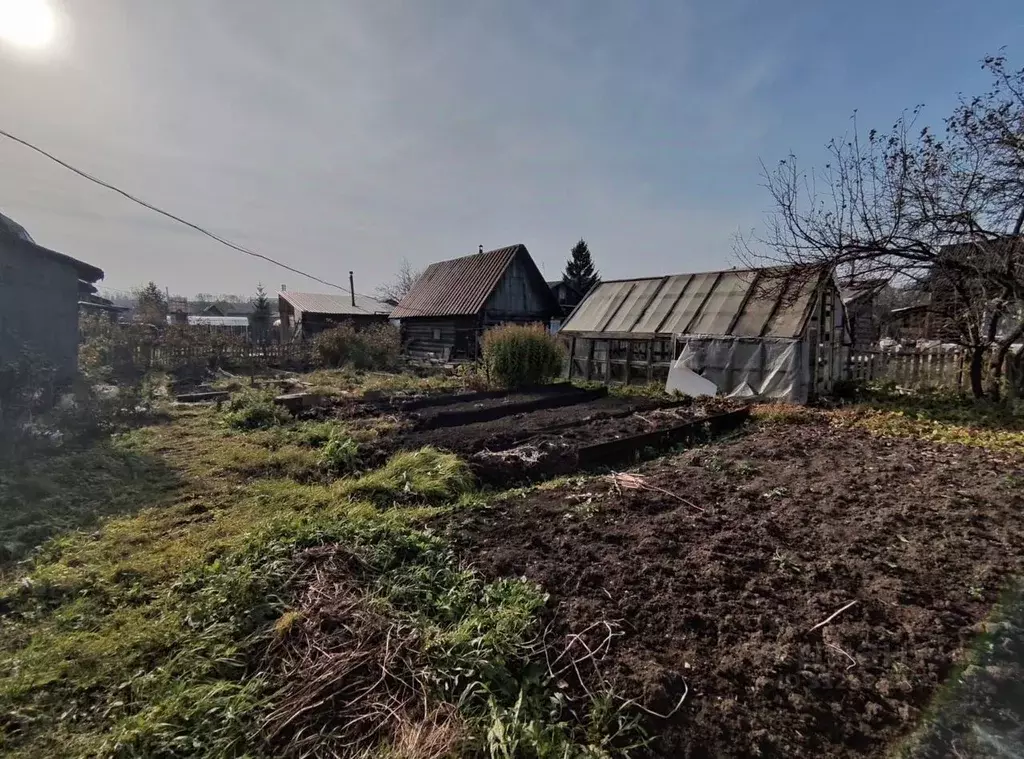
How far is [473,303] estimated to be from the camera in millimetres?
19406

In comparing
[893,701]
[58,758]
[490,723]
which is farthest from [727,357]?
[58,758]

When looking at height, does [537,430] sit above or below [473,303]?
below

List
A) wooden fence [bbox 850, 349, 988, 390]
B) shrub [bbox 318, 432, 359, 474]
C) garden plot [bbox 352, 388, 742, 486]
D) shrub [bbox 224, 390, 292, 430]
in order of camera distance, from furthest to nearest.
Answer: wooden fence [bbox 850, 349, 988, 390] < shrub [bbox 224, 390, 292, 430] < garden plot [bbox 352, 388, 742, 486] < shrub [bbox 318, 432, 359, 474]

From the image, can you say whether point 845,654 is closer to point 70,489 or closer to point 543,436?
point 543,436

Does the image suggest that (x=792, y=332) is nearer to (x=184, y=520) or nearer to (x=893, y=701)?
(x=893, y=701)

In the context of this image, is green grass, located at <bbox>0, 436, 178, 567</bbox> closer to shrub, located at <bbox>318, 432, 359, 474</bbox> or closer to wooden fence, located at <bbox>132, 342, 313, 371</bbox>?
shrub, located at <bbox>318, 432, 359, 474</bbox>

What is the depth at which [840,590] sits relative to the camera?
297cm

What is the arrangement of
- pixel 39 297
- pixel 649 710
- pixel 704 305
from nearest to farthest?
pixel 649 710
pixel 39 297
pixel 704 305

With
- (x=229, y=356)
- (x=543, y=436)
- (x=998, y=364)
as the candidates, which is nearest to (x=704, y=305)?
(x=998, y=364)

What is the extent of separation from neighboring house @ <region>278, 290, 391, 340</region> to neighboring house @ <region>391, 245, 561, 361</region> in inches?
199

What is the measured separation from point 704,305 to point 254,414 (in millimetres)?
10798

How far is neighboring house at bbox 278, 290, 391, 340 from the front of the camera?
2927cm

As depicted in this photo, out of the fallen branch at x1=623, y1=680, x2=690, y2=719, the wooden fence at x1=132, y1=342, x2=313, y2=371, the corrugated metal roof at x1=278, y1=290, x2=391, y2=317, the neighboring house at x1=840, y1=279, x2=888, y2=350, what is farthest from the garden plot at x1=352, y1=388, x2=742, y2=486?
the corrugated metal roof at x1=278, y1=290, x2=391, y2=317

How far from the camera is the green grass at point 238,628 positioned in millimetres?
2021
